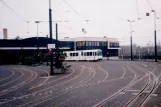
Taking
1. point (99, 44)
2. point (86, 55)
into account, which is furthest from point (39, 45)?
point (99, 44)

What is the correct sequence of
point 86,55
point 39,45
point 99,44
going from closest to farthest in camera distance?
point 86,55 < point 39,45 < point 99,44

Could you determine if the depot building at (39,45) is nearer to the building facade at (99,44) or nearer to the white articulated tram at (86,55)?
the building facade at (99,44)

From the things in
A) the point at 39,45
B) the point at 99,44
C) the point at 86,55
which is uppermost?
the point at 99,44

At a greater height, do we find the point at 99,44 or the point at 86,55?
the point at 99,44

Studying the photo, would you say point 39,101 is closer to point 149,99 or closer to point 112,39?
point 149,99

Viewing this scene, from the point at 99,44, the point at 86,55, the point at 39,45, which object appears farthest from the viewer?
the point at 99,44

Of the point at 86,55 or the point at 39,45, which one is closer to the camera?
the point at 86,55

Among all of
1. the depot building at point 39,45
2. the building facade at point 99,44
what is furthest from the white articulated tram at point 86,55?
the building facade at point 99,44

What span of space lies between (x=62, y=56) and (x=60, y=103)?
19.0m

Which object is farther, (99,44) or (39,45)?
(99,44)

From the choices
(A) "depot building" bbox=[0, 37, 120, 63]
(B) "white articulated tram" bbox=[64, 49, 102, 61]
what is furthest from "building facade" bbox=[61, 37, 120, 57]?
(B) "white articulated tram" bbox=[64, 49, 102, 61]

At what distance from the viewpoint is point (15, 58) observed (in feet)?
206

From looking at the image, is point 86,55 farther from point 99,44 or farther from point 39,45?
point 99,44

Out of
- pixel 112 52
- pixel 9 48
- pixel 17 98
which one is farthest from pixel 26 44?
pixel 17 98
